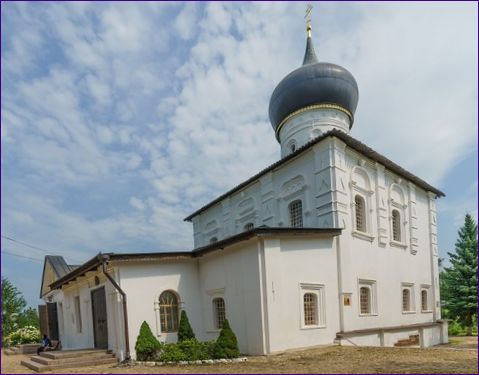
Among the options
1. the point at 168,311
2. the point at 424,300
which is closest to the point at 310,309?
the point at 168,311

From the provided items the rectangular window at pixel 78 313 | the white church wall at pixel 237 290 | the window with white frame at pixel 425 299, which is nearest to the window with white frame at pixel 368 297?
the window with white frame at pixel 425 299

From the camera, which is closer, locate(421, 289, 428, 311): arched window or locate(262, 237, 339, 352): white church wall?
locate(262, 237, 339, 352): white church wall

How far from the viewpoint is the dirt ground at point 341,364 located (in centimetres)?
1006

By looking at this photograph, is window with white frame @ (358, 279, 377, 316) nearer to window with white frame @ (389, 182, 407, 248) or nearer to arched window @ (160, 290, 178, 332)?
window with white frame @ (389, 182, 407, 248)

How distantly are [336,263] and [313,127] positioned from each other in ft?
32.1

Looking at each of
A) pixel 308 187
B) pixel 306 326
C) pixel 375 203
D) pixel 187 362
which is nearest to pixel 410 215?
pixel 375 203

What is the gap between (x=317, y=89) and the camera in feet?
74.5

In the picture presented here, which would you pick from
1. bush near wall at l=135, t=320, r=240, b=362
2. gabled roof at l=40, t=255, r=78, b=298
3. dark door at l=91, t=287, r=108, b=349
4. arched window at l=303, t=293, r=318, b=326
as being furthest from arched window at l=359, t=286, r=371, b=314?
gabled roof at l=40, t=255, r=78, b=298

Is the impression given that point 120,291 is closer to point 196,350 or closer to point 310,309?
point 196,350

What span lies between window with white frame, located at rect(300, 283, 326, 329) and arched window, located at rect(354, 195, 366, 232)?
4.04 meters

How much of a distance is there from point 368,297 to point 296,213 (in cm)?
460

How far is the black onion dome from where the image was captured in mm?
22656

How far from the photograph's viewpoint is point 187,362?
40.0 ft

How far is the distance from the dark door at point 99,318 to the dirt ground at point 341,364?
3194 millimetres
